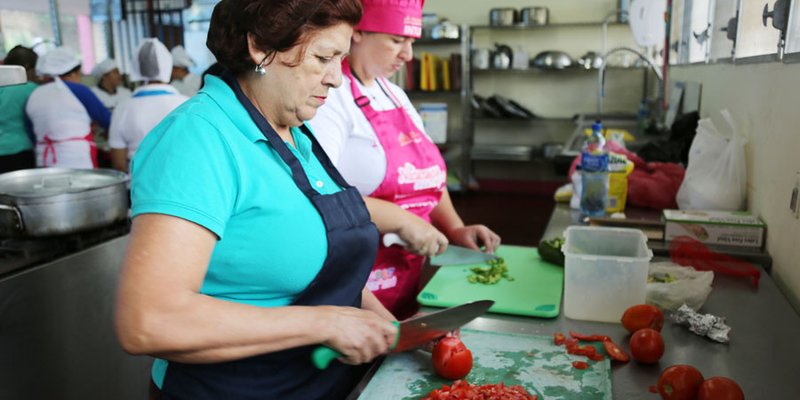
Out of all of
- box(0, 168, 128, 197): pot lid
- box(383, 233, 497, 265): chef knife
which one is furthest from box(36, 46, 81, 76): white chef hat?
box(383, 233, 497, 265): chef knife

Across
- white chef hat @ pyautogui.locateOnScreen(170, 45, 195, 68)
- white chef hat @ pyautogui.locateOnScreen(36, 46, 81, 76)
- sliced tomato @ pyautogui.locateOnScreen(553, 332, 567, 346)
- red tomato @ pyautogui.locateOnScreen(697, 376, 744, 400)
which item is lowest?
sliced tomato @ pyautogui.locateOnScreen(553, 332, 567, 346)

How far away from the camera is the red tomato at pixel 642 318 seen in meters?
1.34

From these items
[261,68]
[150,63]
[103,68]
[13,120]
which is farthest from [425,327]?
[103,68]

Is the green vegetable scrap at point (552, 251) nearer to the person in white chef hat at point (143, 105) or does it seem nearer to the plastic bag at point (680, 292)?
the plastic bag at point (680, 292)

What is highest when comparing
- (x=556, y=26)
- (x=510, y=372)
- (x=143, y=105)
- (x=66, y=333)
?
(x=556, y=26)

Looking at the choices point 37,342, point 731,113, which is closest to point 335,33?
point 37,342

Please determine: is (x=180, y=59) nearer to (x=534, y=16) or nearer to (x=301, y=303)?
(x=534, y=16)

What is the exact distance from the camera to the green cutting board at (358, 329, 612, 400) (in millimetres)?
1142

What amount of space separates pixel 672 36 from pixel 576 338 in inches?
186

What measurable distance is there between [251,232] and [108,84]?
7177 mm

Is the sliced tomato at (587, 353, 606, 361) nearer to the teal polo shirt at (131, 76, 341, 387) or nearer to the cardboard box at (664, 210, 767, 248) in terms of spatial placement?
the teal polo shirt at (131, 76, 341, 387)

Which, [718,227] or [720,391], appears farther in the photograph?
[718,227]

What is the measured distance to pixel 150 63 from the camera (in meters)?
3.79

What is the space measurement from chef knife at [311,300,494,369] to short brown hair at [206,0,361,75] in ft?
1.81
